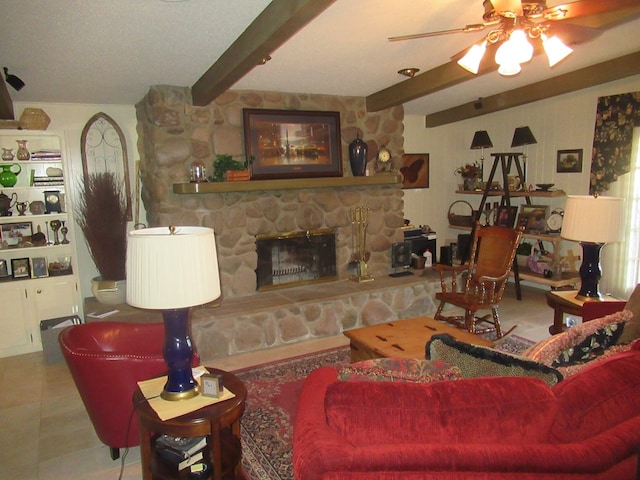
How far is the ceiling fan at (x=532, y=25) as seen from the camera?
76.6 inches

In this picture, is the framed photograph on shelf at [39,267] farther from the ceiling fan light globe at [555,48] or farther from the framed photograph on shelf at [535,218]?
the framed photograph on shelf at [535,218]

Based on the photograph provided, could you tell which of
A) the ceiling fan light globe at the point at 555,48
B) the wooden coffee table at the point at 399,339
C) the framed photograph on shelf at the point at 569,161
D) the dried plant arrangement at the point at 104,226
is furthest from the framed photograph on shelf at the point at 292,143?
the framed photograph on shelf at the point at 569,161

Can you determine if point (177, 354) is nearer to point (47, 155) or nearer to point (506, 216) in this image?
point (47, 155)

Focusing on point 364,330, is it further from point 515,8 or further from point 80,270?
point 80,270

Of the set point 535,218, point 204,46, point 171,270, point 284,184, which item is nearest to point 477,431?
point 171,270

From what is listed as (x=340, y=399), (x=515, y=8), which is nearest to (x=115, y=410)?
(x=340, y=399)

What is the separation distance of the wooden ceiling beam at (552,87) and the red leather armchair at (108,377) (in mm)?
3939

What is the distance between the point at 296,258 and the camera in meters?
4.52

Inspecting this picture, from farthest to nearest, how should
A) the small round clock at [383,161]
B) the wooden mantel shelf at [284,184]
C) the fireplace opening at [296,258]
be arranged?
the small round clock at [383,161] < the fireplace opening at [296,258] < the wooden mantel shelf at [284,184]

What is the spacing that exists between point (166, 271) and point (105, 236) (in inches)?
104

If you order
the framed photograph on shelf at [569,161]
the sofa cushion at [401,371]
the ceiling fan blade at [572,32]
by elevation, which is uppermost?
the ceiling fan blade at [572,32]

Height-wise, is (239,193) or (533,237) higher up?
(239,193)

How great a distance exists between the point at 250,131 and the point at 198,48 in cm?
134

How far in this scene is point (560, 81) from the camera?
4133 mm
